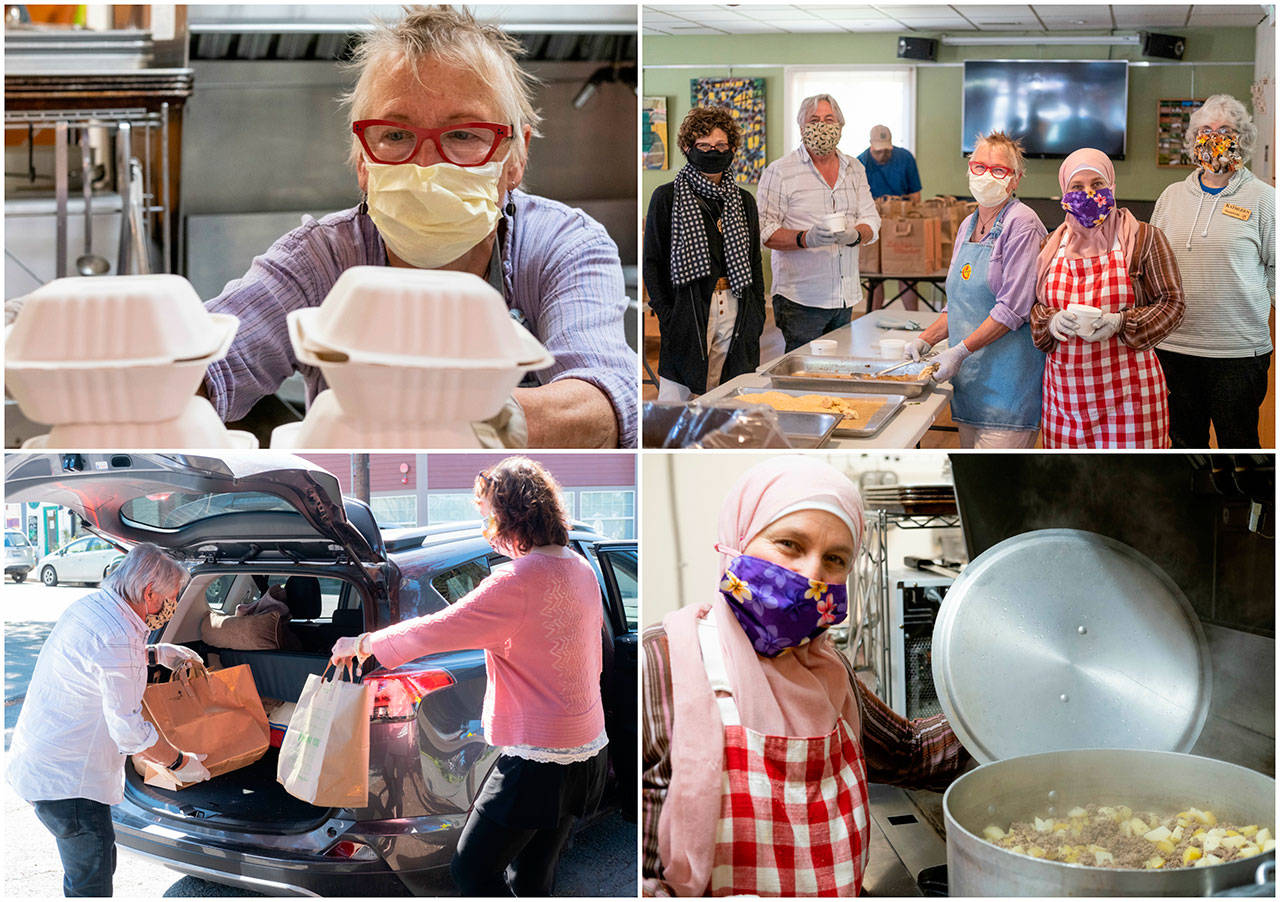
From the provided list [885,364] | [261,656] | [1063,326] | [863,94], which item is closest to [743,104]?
[863,94]

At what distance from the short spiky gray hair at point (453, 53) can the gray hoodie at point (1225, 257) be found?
112 centimetres

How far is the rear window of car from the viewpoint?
5.75 feet

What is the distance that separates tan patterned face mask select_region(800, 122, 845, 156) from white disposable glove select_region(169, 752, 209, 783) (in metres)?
1.48

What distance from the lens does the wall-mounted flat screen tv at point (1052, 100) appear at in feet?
5.93

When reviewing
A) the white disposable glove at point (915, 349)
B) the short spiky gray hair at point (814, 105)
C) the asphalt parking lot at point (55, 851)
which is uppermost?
the short spiky gray hair at point (814, 105)

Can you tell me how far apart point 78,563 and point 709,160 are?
50.5 inches

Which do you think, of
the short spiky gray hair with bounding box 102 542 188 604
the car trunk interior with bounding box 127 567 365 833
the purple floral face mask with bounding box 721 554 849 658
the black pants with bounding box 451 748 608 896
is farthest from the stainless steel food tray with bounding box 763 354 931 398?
the short spiky gray hair with bounding box 102 542 188 604

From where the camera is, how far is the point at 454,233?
65.8 inches

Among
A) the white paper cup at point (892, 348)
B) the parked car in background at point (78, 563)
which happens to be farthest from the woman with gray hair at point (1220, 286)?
the parked car in background at point (78, 563)

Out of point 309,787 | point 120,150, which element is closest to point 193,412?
point 120,150

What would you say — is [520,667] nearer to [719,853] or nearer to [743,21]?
[719,853]

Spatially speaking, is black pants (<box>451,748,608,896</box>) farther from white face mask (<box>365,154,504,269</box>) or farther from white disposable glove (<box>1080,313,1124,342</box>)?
white disposable glove (<box>1080,313,1124,342</box>)

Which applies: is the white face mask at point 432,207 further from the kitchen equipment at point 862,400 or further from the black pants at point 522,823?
the black pants at point 522,823

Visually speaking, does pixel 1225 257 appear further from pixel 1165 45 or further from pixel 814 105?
pixel 814 105
